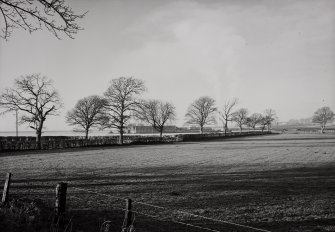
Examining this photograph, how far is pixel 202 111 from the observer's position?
341 ft

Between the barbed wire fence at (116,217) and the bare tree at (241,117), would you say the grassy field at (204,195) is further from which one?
the bare tree at (241,117)

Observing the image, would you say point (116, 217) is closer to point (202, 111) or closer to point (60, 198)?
point (60, 198)

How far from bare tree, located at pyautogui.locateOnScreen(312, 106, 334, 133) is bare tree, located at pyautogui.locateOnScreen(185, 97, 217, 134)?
5060 cm

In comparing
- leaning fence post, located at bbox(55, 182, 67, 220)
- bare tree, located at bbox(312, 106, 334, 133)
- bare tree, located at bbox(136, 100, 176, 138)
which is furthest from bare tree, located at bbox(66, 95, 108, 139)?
bare tree, located at bbox(312, 106, 334, 133)

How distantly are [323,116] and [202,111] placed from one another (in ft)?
190

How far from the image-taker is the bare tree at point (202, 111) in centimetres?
10394

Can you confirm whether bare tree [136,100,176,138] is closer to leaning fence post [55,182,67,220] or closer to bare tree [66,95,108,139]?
bare tree [66,95,108,139]

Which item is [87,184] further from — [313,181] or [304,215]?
[313,181]

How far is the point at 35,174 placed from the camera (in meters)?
16.8

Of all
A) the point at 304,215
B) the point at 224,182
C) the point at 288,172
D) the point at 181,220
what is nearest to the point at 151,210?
the point at 181,220

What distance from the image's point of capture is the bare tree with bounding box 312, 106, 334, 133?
409 ft

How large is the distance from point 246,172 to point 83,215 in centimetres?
1116

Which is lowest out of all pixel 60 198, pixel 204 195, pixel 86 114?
pixel 204 195

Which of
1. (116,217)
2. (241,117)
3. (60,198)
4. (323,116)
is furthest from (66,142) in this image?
(323,116)
